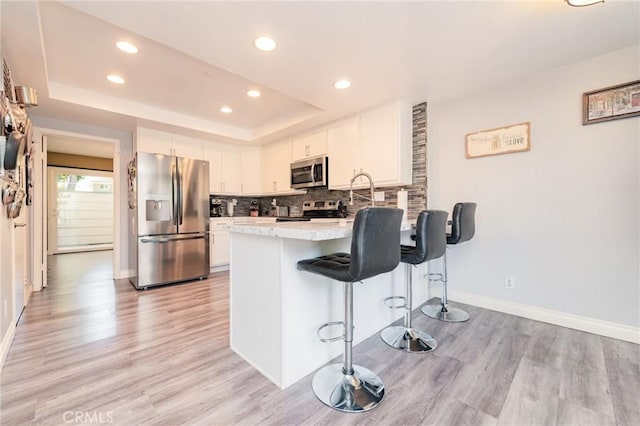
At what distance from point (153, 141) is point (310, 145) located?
88.2 inches

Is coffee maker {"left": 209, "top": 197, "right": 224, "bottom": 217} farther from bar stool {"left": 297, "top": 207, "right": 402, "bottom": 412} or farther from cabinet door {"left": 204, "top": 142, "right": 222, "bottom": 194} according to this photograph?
bar stool {"left": 297, "top": 207, "right": 402, "bottom": 412}

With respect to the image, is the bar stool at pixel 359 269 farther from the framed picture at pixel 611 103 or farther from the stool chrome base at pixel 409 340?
the framed picture at pixel 611 103

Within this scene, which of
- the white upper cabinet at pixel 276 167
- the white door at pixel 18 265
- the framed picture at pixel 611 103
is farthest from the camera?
the white upper cabinet at pixel 276 167

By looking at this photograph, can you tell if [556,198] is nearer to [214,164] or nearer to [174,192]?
[174,192]

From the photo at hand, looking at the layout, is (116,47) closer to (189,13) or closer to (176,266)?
(189,13)

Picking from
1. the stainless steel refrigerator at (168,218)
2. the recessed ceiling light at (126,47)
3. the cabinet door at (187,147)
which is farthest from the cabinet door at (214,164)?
the recessed ceiling light at (126,47)

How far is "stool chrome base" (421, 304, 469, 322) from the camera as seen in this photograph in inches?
102

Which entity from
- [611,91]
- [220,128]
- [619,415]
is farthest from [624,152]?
[220,128]

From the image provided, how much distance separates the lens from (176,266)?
3.82m

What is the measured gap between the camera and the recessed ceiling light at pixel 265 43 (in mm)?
1978

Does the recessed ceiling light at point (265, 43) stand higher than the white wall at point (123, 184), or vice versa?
the recessed ceiling light at point (265, 43)

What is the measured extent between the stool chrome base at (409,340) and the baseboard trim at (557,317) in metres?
1.02

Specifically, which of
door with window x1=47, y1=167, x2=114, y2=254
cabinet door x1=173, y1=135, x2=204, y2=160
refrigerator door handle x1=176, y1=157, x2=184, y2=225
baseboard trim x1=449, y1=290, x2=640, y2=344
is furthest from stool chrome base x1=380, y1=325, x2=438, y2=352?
door with window x1=47, y1=167, x2=114, y2=254

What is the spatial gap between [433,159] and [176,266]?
3627 millimetres
